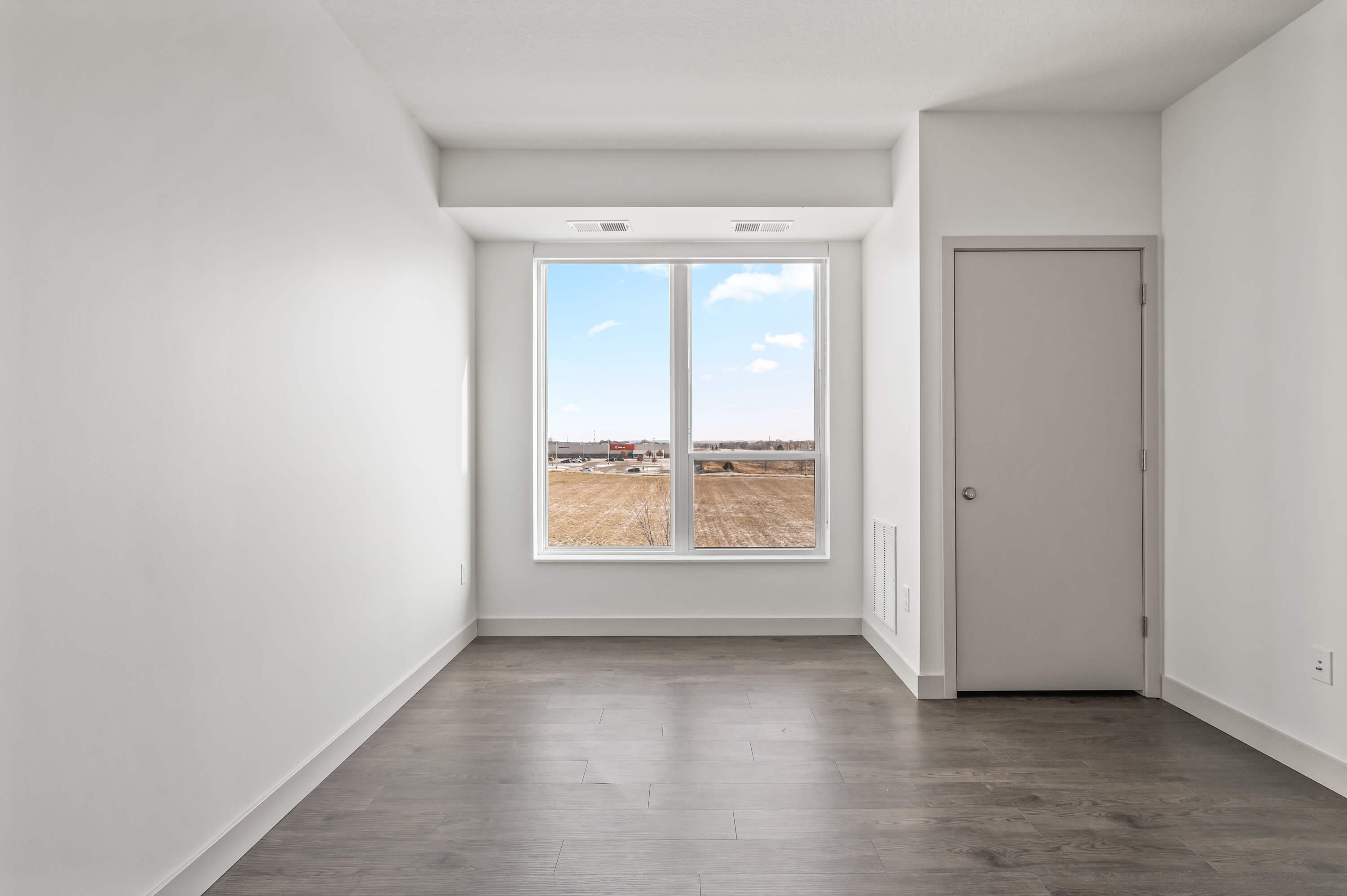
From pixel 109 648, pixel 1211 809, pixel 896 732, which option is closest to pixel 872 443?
pixel 896 732

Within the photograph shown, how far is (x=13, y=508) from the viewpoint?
144cm

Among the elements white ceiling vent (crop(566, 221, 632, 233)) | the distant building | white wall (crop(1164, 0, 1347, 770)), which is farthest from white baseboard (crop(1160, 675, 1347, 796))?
white ceiling vent (crop(566, 221, 632, 233))

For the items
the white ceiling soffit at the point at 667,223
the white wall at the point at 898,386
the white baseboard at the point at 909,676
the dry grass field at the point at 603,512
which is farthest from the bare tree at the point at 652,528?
the white ceiling soffit at the point at 667,223

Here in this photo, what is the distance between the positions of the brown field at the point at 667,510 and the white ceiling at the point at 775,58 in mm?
2092

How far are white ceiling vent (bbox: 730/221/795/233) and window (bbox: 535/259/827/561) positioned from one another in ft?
1.29

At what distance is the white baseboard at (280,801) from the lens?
6.30 ft

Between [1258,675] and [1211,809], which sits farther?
[1258,675]

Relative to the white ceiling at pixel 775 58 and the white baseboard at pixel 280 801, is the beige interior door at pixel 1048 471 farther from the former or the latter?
the white baseboard at pixel 280 801

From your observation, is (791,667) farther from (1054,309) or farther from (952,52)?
(952,52)

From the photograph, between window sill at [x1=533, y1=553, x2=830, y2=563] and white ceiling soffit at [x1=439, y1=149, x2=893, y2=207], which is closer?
white ceiling soffit at [x1=439, y1=149, x2=893, y2=207]

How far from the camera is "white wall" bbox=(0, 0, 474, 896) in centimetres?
149

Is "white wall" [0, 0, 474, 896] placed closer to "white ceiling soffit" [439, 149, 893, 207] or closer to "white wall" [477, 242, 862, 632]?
"white ceiling soffit" [439, 149, 893, 207]

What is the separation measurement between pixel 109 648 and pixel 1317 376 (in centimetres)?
377

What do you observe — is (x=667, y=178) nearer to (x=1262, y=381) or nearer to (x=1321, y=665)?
(x=1262, y=381)
